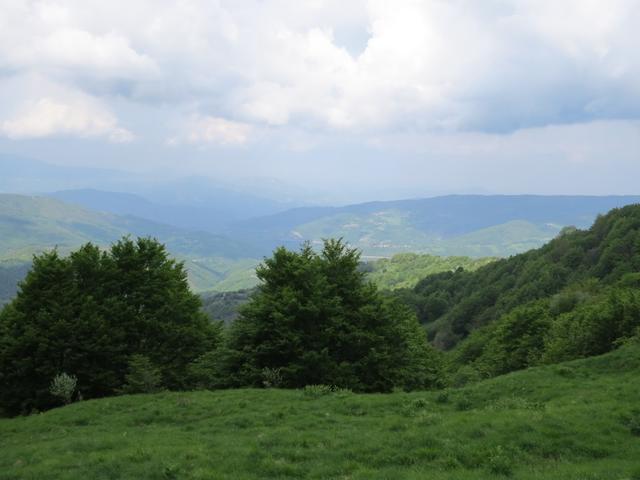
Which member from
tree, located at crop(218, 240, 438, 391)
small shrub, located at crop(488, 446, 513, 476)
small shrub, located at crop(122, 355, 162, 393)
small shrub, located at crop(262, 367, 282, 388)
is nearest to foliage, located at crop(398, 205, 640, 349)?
tree, located at crop(218, 240, 438, 391)

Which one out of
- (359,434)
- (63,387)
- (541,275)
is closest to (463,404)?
(359,434)

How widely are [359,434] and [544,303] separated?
→ 2302 inches

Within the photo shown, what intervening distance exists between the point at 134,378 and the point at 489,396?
20356 mm

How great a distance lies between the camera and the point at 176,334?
38.8 metres

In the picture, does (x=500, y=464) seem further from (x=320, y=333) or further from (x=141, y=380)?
(x=141, y=380)

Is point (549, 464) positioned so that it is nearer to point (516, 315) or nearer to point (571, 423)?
point (571, 423)

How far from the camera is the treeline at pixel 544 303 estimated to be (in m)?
34.1

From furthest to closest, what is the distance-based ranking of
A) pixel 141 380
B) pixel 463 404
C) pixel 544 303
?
pixel 544 303 < pixel 141 380 < pixel 463 404

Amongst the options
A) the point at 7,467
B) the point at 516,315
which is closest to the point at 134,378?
the point at 7,467

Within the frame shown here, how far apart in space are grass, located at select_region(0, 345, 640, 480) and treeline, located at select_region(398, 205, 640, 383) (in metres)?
10.7

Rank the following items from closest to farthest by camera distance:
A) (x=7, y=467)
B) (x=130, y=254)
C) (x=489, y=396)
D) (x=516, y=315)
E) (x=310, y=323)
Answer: (x=7, y=467) → (x=489, y=396) → (x=310, y=323) → (x=130, y=254) → (x=516, y=315)

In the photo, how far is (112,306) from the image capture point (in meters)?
37.1

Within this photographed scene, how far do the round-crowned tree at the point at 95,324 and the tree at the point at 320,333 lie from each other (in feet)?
24.3

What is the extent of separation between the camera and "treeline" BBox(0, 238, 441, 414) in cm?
3234
